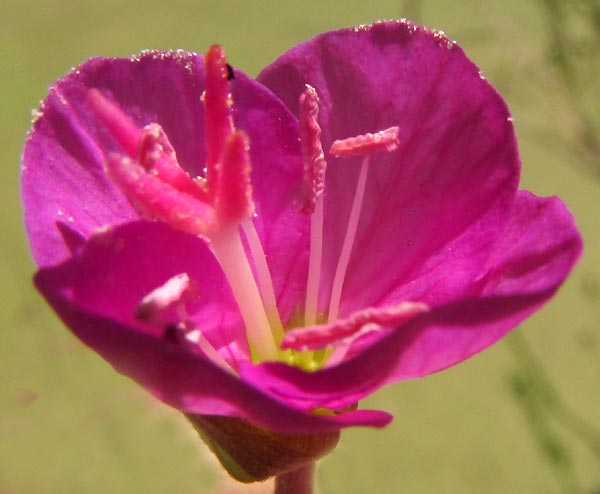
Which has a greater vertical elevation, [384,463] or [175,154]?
[175,154]

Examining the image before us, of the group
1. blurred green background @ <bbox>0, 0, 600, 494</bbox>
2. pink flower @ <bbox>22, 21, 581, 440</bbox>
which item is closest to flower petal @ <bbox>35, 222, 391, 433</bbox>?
pink flower @ <bbox>22, 21, 581, 440</bbox>

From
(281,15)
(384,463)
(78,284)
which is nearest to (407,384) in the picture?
(384,463)

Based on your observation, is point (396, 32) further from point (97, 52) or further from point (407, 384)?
point (97, 52)

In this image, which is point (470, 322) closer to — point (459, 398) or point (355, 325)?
point (355, 325)

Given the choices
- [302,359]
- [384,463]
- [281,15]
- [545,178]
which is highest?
[302,359]

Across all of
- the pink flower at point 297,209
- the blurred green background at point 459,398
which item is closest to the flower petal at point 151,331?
the pink flower at point 297,209

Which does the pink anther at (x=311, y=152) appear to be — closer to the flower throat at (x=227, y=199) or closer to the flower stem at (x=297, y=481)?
the flower throat at (x=227, y=199)
